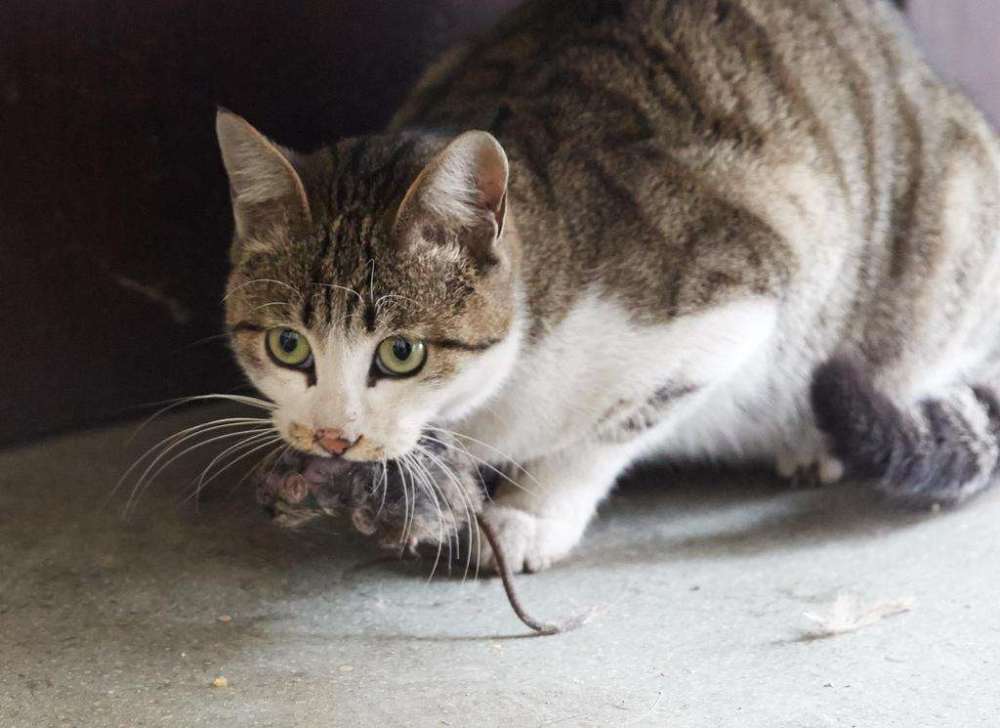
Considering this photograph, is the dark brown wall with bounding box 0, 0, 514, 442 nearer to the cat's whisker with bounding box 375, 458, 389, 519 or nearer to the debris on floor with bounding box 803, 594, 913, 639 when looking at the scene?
the cat's whisker with bounding box 375, 458, 389, 519

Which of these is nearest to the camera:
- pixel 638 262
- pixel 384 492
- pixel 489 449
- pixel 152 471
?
pixel 384 492

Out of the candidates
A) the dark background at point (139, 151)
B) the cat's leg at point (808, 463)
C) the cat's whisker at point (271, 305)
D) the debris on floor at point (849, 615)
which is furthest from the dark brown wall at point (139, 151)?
the debris on floor at point (849, 615)

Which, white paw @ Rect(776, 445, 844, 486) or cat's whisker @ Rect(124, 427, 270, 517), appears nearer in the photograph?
cat's whisker @ Rect(124, 427, 270, 517)

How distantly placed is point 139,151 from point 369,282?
3.19 ft

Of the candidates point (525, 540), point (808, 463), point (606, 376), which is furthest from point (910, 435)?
point (525, 540)

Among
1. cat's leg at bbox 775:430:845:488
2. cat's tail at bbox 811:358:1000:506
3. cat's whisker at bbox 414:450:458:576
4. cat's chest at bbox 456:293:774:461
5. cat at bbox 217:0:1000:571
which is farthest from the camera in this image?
cat's leg at bbox 775:430:845:488

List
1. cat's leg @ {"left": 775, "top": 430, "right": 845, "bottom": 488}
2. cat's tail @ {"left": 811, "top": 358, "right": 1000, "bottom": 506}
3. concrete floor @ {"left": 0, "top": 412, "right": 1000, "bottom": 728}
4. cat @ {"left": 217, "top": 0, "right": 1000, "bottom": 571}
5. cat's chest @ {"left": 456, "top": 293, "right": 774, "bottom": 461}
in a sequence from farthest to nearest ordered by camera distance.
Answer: cat's leg @ {"left": 775, "top": 430, "right": 845, "bottom": 488}
cat's tail @ {"left": 811, "top": 358, "right": 1000, "bottom": 506}
cat's chest @ {"left": 456, "top": 293, "right": 774, "bottom": 461}
cat @ {"left": 217, "top": 0, "right": 1000, "bottom": 571}
concrete floor @ {"left": 0, "top": 412, "right": 1000, "bottom": 728}

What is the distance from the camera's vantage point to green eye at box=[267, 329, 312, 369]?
175 centimetres

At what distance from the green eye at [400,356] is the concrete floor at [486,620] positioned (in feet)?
1.43

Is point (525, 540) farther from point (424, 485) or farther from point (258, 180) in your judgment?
point (258, 180)

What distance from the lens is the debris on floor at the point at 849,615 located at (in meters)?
1.83

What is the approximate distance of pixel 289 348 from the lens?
177cm

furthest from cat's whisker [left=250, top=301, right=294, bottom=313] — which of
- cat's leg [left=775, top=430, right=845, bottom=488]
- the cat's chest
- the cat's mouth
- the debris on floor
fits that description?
cat's leg [left=775, top=430, right=845, bottom=488]

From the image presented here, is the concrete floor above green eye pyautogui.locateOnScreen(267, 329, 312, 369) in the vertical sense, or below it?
below
